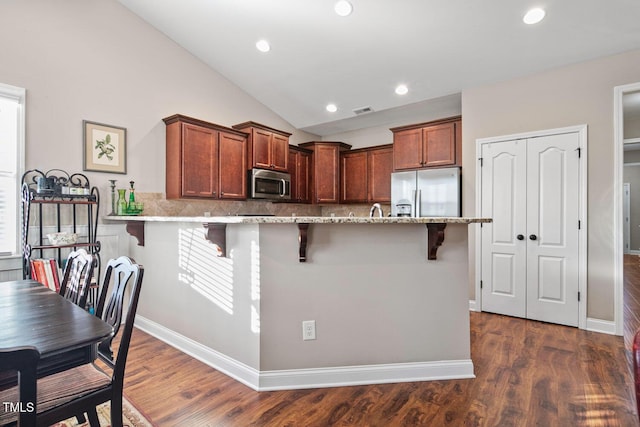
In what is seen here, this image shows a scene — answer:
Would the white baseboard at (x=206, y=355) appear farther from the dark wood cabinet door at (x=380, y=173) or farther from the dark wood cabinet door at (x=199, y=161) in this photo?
the dark wood cabinet door at (x=380, y=173)

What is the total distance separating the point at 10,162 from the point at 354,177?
168 inches

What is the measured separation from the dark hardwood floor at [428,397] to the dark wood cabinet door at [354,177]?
314cm

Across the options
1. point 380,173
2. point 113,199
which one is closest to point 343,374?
point 113,199

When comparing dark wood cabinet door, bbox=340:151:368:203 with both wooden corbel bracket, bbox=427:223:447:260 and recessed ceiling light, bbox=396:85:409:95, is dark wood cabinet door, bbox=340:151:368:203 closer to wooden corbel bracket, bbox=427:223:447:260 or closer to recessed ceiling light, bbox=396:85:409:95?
recessed ceiling light, bbox=396:85:409:95

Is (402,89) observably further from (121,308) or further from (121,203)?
(121,308)

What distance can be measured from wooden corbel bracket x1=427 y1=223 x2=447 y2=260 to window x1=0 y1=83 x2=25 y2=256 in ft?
11.7

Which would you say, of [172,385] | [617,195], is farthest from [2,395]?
[617,195]

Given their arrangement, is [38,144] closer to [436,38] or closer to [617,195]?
[436,38]

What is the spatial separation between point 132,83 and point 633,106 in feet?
17.9

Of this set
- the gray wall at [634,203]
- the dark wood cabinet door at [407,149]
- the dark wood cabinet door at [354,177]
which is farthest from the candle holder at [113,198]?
the gray wall at [634,203]

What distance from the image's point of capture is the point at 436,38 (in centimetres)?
337

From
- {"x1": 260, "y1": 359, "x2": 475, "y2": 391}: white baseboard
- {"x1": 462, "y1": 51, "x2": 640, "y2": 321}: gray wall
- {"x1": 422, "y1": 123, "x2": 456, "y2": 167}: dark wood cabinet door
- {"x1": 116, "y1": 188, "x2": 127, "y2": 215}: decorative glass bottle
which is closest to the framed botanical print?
{"x1": 116, "y1": 188, "x2": 127, "y2": 215}: decorative glass bottle

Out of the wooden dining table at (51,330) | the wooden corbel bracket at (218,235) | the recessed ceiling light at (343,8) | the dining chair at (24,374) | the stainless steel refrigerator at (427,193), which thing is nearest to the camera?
the dining chair at (24,374)

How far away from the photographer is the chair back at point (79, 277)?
1765 mm
